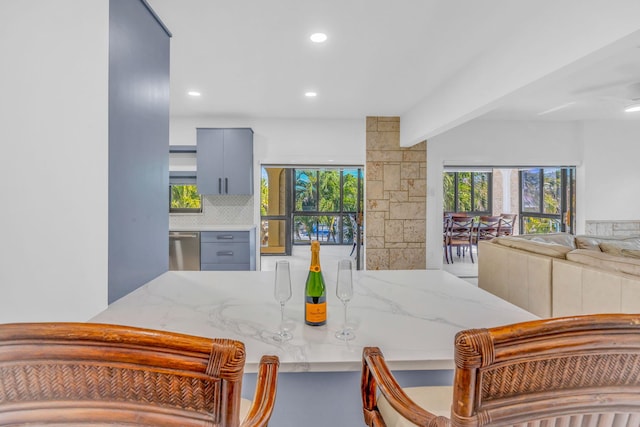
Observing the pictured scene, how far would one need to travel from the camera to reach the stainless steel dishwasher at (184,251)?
15.0 ft

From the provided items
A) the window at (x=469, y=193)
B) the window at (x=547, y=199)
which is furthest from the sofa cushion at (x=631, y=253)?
the window at (x=469, y=193)

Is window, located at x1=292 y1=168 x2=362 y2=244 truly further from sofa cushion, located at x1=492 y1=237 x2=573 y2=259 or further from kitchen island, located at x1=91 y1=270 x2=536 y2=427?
kitchen island, located at x1=91 y1=270 x2=536 y2=427

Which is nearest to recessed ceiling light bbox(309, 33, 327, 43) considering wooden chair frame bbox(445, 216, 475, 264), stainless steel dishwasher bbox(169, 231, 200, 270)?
stainless steel dishwasher bbox(169, 231, 200, 270)

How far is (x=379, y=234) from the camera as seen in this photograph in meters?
5.09

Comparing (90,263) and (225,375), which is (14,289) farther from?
(225,375)

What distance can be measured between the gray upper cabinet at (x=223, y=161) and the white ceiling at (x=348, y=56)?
0.34 metres

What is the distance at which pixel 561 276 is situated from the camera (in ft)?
8.79

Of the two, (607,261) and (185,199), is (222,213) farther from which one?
(607,261)

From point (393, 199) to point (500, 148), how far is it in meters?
1.87

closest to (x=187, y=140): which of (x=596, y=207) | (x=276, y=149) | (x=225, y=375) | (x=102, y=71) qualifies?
(x=276, y=149)

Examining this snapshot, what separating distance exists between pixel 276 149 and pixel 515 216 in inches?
238

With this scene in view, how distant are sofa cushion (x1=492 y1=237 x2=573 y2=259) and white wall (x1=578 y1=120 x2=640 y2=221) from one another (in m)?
2.70

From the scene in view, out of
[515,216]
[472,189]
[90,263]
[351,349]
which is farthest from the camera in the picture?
[472,189]

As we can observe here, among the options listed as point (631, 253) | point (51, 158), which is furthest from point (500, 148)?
point (51, 158)
